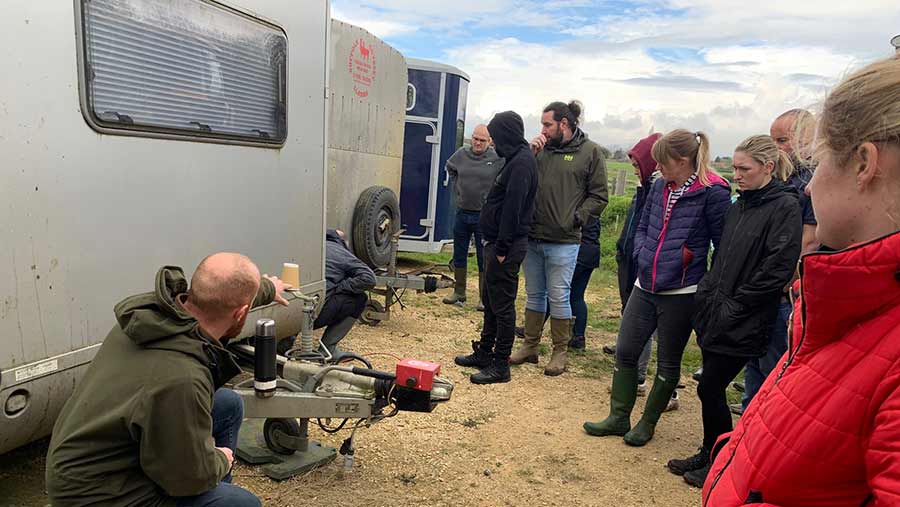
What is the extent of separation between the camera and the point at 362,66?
539 cm

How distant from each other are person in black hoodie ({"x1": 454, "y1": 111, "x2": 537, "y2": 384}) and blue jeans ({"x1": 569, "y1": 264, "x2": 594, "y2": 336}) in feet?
3.14

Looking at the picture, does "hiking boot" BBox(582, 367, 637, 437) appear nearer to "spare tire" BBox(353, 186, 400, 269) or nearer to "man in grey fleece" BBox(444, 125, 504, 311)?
"spare tire" BBox(353, 186, 400, 269)

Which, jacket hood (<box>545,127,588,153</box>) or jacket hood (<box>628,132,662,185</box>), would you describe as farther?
jacket hood (<box>545,127,588,153</box>)

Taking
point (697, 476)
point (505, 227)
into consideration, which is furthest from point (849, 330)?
point (505, 227)

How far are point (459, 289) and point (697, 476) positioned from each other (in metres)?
3.82

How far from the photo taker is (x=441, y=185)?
7.78 metres

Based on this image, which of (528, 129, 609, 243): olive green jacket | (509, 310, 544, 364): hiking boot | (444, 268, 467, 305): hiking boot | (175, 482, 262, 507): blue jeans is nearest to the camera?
(175, 482, 262, 507): blue jeans

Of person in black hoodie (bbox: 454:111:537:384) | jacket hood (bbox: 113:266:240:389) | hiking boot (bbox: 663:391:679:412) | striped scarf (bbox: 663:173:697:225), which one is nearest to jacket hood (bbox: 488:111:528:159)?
person in black hoodie (bbox: 454:111:537:384)

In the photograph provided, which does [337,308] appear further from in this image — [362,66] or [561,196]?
[362,66]

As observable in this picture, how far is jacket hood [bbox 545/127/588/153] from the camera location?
4562mm

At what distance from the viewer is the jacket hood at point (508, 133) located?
14.0 ft

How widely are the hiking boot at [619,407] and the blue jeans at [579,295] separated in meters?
1.54

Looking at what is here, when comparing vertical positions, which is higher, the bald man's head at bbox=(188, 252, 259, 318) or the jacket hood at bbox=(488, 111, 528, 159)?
the jacket hood at bbox=(488, 111, 528, 159)

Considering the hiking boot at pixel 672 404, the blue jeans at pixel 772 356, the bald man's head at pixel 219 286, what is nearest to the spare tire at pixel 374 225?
the hiking boot at pixel 672 404
